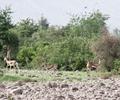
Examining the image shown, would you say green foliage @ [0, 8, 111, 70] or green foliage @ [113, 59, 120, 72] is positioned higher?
green foliage @ [0, 8, 111, 70]

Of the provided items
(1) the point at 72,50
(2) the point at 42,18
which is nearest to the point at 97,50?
(1) the point at 72,50

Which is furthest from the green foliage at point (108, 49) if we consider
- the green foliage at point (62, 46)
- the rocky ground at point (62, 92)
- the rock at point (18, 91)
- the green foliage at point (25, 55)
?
the rock at point (18, 91)

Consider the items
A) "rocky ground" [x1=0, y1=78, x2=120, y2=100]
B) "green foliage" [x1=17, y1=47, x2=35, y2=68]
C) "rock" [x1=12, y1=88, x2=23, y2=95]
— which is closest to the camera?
"rocky ground" [x1=0, y1=78, x2=120, y2=100]

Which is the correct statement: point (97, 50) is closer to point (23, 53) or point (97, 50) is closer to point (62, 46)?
point (62, 46)

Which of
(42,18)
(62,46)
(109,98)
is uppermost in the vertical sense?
(42,18)

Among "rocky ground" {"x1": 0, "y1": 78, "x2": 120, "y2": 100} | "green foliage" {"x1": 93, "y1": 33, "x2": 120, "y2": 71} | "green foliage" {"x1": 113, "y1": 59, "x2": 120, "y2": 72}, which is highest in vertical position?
"green foliage" {"x1": 93, "y1": 33, "x2": 120, "y2": 71}

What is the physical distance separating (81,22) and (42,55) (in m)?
9.85

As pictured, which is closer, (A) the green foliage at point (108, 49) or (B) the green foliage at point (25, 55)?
(A) the green foliage at point (108, 49)

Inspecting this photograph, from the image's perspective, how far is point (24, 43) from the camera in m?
38.2

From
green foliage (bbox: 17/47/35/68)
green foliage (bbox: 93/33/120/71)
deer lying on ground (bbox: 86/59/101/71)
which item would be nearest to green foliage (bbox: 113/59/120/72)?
green foliage (bbox: 93/33/120/71)

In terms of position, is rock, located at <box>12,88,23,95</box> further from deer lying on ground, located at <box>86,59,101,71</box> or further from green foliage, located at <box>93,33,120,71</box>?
deer lying on ground, located at <box>86,59,101,71</box>

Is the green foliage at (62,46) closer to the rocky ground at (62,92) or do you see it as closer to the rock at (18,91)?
the rocky ground at (62,92)

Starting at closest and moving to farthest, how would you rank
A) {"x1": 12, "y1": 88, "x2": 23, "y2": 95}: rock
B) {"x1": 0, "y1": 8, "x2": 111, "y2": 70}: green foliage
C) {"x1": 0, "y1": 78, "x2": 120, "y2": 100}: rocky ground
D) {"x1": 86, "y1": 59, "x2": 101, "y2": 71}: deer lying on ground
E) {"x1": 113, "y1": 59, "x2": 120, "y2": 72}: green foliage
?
1. {"x1": 0, "y1": 78, "x2": 120, "y2": 100}: rocky ground
2. {"x1": 12, "y1": 88, "x2": 23, "y2": 95}: rock
3. {"x1": 113, "y1": 59, "x2": 120, "y2": 72}: green foliage
4. {"x1": 86, "y1": 59, "x2": 101, "y2": 71}: deer lying on ground
5. {"x1": 0, "y1": 8, "x2": 111, "y2": 70}: green foliage

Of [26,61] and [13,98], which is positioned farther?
[26,61]
